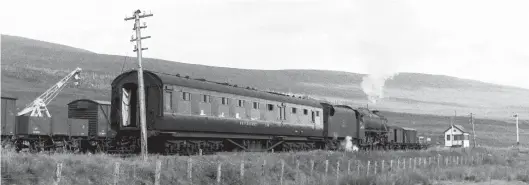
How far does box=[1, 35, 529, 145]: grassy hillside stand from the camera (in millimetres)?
95625

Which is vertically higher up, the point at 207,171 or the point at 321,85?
the point at 321,85

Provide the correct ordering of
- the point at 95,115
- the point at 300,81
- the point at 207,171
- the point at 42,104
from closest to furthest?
the point at 207,171
the point at 95,115
the point at 42,104
the point at 300,81

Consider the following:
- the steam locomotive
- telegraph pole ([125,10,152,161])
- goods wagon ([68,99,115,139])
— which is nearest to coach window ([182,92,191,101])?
the steam locomotive

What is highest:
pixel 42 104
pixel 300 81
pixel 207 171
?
pixel 300 81

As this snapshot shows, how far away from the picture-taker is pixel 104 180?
1662 cm

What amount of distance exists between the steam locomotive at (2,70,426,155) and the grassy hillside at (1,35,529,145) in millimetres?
47666

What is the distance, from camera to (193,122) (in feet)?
76.2

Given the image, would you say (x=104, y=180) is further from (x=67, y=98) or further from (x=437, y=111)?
(x=437, y=111)

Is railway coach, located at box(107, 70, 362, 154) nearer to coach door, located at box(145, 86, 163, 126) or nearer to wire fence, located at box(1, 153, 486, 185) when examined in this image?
coach door, located at box(145, 86, 163, 126)

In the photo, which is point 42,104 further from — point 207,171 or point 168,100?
point 207,171

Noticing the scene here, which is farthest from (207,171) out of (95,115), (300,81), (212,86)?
(300,81)

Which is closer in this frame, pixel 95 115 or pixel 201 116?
pixel 201 116

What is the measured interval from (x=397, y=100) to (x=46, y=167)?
417 ft

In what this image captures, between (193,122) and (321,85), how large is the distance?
125083 mm
